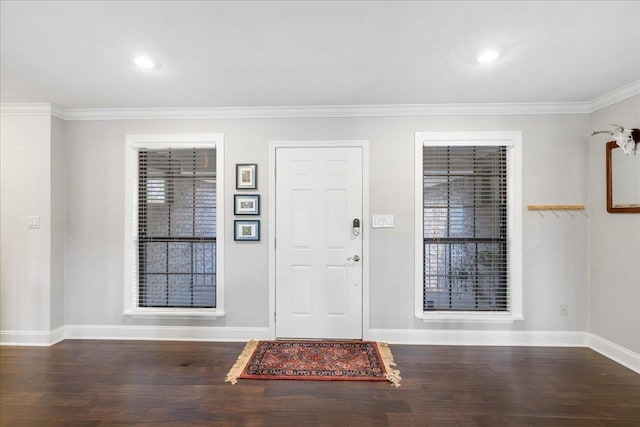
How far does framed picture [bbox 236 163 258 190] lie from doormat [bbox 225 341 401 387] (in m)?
1.68

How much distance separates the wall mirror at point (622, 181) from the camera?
2.78 m

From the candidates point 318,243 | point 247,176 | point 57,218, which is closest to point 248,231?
point 247,176

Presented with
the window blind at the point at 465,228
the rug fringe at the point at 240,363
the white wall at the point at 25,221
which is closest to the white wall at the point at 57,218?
the white wall at the point at 25,221

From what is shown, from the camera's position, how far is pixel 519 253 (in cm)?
331

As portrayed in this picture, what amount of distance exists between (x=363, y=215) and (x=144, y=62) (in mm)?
2374

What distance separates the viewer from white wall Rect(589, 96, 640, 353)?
2.81 m

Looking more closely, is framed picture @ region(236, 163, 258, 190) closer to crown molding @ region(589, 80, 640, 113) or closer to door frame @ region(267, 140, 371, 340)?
door frame @ region(267, 140, 371, 340)

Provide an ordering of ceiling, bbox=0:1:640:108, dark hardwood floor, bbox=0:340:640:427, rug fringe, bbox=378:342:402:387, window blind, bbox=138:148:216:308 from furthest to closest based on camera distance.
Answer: window blind, bbox=138:148:216:308 → rug fringe, bbox=378:342:402:387 → dark hardwood floor, bbox=0:340:640:427 → ceiling, bbox=0:1:640:108

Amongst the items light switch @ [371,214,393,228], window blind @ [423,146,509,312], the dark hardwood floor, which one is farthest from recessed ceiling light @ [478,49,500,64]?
the dark hardwood floor

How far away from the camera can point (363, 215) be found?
3396mm

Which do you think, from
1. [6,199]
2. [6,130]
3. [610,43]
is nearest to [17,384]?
[6,199]

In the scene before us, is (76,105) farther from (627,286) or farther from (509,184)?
(627,286)

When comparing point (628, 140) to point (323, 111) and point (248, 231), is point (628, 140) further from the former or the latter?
point (248, 231)

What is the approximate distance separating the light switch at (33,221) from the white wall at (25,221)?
0.12 ft
